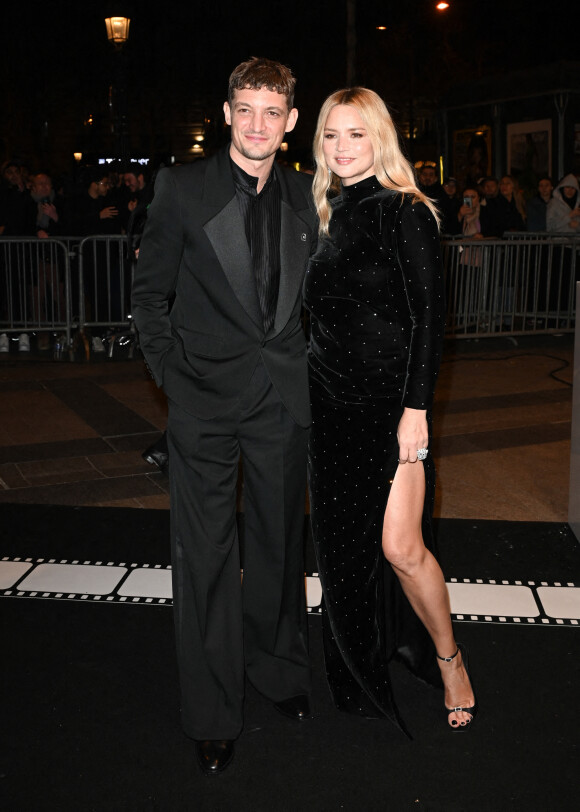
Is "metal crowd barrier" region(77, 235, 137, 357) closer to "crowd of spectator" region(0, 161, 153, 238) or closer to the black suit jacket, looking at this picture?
"crowd of spectator" region(0, 161, 153, 238)

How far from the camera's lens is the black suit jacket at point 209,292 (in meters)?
2.61

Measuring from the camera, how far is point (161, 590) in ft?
13.1

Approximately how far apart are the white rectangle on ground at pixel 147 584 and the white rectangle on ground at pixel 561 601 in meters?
1.59

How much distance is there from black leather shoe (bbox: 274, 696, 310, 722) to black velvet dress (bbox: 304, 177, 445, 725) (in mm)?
108

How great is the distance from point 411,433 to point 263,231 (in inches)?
29.0

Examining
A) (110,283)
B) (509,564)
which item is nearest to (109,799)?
(509,564)

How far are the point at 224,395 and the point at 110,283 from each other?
7.93 m

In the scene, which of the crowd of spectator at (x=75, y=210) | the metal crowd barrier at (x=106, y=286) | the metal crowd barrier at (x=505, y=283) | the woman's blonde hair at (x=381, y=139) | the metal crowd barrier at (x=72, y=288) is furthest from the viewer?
the metal crowd barrier at (x=505, y=283)

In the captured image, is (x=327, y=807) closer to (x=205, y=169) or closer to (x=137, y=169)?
(x=205, y=169)

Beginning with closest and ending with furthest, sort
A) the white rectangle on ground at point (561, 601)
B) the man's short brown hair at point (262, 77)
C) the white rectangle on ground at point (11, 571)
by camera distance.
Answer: the man's short brown hair at point (262, 77)
the white rectangle on ground at point (561, 601)
the white rectangle on ground at point (11, 571)

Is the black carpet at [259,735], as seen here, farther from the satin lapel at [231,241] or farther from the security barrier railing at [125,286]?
the security barrier railing at [125,286]

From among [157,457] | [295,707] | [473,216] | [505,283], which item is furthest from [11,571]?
[473,216]

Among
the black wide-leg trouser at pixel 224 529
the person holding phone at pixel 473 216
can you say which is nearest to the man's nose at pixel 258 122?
the black wide-leg trouser at pixel 224 529

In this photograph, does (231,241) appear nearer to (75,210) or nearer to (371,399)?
(371,399)
